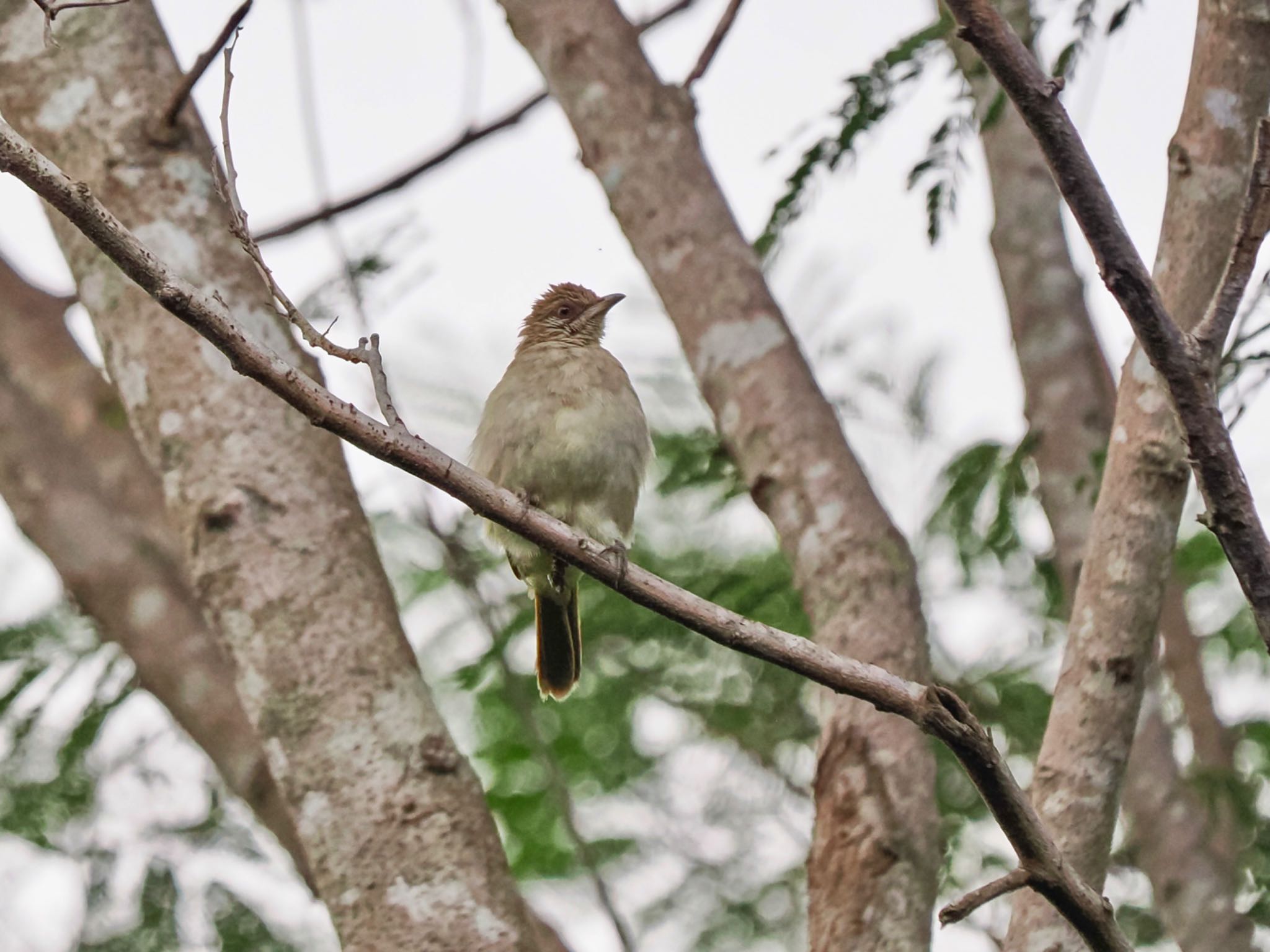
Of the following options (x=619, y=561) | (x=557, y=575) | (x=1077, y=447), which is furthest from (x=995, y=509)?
A: (x=619, y=561)

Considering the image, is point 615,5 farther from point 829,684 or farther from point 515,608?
point 829,684

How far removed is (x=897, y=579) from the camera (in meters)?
3.97

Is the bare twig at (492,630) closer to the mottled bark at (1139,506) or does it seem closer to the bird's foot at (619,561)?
the bird's foot at (619,561)

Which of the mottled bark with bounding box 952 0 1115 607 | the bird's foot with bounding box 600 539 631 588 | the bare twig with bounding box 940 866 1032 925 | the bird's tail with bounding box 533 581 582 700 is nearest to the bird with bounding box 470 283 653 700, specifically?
the bird's tail with bounding box 533 581 582 700

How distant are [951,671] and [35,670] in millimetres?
3327

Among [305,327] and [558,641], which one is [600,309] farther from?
[305,327]

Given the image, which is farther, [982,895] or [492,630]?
[492,630]

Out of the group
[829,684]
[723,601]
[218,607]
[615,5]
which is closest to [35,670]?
[218,607]

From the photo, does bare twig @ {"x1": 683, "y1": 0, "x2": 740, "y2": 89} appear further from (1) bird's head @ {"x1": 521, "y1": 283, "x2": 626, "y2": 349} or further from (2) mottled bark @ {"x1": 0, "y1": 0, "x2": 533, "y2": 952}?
(2) mottled bark @ {"x1": 0, "y1": 0, "x2": 533, "y2": 952}

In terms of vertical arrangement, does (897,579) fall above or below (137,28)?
below

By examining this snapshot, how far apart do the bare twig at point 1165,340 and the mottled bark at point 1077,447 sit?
1.83m

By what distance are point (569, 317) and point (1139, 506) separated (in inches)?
102

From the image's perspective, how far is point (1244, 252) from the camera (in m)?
2.45

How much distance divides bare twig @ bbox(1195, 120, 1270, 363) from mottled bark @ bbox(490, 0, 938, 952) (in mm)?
1467
